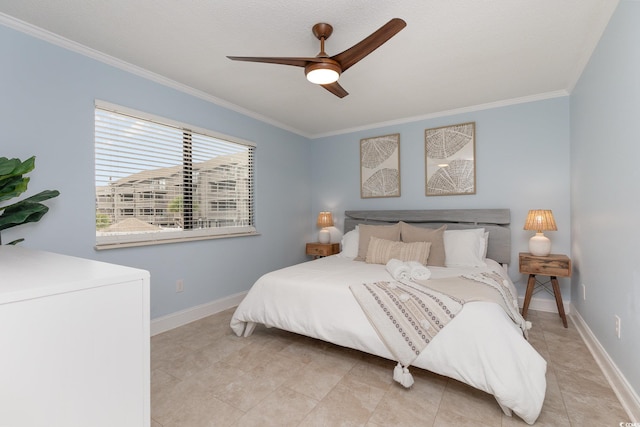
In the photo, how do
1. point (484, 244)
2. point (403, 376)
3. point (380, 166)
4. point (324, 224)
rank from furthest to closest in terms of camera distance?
point (324, 224) → point (380, 166) → point (484, 244) → point (403, 376)

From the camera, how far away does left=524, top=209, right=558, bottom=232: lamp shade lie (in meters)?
2.98

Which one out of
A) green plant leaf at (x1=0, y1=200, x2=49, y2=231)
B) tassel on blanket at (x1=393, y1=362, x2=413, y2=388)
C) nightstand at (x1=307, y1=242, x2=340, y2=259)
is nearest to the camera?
green plant leaf at (x1=0, y1=200, x2=49, y2=231)

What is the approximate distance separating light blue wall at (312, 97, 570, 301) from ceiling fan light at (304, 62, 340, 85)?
2282 millimetres

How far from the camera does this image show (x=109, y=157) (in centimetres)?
255

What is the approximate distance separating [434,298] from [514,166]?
238 cm

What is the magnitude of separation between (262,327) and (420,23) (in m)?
2.90

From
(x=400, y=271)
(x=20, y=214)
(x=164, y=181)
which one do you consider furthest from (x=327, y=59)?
(x=20, y=214)

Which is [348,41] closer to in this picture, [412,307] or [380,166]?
[412,307]

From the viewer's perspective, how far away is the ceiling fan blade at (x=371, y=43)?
163 cm

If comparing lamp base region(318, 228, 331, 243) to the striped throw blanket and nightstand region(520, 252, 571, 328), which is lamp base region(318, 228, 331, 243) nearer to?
the striped throw blanket

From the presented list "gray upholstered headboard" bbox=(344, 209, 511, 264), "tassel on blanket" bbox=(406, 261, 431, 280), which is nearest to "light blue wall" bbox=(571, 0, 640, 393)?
"gray upholstered headboard" bbox=(344, 209, 511, 264)

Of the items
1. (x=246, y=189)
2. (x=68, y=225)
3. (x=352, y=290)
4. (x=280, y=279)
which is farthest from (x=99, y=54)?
(x=352, y=290)

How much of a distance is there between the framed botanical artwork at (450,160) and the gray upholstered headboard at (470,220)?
0.94 feet

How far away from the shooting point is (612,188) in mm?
1985
